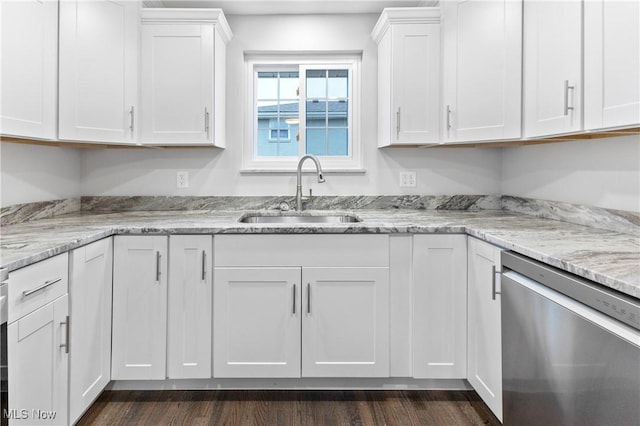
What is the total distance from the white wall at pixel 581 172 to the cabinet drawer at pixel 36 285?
231 cm

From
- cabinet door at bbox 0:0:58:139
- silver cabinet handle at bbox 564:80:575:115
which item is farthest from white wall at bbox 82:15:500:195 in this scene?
silver cabinet handle at bbox 564:80:575:115

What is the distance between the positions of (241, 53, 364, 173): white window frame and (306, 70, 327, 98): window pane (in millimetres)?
40

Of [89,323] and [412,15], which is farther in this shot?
[412,15]

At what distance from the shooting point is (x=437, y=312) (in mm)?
2072

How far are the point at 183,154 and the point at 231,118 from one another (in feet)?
1.30

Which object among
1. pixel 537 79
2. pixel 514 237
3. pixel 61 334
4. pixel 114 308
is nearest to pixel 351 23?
pixel 537 79

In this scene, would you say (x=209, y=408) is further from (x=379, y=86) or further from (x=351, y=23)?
(x=351, y=23)

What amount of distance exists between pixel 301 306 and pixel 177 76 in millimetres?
1507

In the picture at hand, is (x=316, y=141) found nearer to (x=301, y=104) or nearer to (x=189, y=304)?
(x=301, y=104)

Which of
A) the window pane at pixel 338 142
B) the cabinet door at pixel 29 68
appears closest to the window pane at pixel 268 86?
the window pane at pixel 338 142

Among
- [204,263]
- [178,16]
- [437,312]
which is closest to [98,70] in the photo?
[178,16]

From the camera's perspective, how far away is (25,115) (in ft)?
5.97

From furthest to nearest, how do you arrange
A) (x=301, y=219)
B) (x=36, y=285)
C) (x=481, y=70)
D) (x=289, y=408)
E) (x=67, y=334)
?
(x=301, y=219) → (x=481, y=70) → (x=289, y=408) → (x=67, y=334) → (x=36, y=285)

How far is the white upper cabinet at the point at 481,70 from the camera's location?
2074 millimetres
